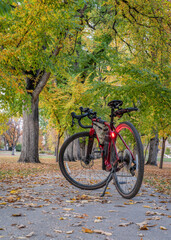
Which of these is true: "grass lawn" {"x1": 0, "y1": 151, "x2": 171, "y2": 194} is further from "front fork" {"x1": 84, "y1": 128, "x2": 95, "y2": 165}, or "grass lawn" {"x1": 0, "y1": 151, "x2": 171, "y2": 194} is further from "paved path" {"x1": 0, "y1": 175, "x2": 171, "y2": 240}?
"paved path" {"x1": 0, "y1": 175, "x2": 171, "y2": 240}

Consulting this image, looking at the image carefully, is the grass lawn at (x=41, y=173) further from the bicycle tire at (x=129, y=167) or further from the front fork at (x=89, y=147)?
Answer: the front fork at (x=89, y=147)

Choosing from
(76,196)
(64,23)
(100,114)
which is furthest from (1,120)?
(76,196)

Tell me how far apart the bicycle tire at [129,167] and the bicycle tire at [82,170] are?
54cm

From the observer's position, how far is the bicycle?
3914mm

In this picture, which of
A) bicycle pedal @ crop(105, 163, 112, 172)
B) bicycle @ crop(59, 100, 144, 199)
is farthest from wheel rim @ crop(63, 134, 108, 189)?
bicycle pedal @ crop(105, 163, 112, 172)

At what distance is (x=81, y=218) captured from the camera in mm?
3014

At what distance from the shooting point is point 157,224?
284 centimetres

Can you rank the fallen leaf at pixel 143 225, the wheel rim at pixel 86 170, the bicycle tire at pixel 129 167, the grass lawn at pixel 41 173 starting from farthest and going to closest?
the grass lawn at pixel 41 173, the wheel rim at pixel 86 170, the bicycle tire at pixel 129 167, the fallen leaf at pixel 143 225

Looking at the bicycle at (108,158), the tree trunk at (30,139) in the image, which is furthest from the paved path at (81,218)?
the tree trunk at (30,139)

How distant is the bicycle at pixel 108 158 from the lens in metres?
3.91

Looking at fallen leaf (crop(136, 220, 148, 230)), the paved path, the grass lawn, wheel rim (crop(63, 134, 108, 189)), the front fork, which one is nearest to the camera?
the paved path

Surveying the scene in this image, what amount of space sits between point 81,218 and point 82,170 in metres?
2.01

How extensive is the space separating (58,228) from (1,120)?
1364 centimetres

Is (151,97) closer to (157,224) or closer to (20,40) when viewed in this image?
(20,40)
